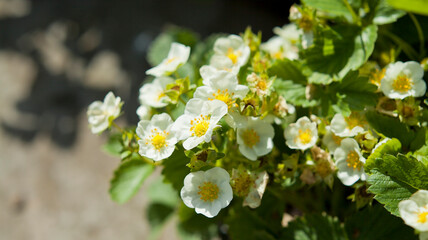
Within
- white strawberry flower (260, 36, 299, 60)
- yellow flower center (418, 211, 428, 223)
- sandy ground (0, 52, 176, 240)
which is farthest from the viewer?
sandy ground (0, 52, 176, 240)

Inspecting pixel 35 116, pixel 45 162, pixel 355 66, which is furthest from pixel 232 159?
pixel 35 116

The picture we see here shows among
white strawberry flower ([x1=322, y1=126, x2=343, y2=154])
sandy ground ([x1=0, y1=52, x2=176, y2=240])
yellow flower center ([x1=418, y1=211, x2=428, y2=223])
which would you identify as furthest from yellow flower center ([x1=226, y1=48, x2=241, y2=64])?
sandy ground ([x1=0, y1=52, x2=176, y2=240])

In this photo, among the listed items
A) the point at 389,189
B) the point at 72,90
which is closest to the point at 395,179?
the point at 389,189

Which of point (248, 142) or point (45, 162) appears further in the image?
point (45, 162)

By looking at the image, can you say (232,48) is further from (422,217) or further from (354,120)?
(422,217)

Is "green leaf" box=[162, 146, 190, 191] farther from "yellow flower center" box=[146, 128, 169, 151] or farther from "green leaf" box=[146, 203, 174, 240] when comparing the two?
"green leaf" box=[146, 203, 174, 240]

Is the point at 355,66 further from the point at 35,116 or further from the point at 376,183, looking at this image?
the point at 35,116

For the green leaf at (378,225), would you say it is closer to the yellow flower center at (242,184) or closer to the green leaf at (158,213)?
the yellow flower center at (242,184)
